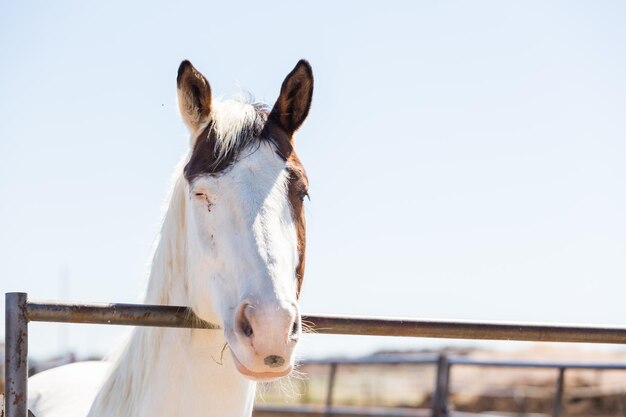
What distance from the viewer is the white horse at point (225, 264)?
2209mm

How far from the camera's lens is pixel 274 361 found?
2141 mm

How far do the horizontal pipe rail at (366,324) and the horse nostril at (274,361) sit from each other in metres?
0.46

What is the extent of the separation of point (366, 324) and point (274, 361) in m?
0.61

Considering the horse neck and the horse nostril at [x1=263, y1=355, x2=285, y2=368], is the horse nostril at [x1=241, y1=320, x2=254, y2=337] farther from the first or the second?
the horse neck

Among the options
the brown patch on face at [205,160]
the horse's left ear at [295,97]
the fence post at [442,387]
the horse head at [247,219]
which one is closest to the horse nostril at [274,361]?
the horse head at [247,219]

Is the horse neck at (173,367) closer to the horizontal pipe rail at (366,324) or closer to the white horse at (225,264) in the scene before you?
the white horse at (225,264)

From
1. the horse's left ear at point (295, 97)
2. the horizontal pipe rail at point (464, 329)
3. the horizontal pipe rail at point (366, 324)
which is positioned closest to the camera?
the horizontal pipe rail at point (366, 324)

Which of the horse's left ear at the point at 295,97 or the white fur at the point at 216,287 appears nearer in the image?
the white fur at the point at 216,287

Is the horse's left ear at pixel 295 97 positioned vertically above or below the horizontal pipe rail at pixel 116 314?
above

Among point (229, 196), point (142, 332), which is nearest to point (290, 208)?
point (229, 196)

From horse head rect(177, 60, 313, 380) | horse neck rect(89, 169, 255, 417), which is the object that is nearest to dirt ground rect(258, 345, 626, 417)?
horse neck rect(89, 169, 255, 417)

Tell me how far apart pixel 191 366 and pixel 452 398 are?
42.0 ft

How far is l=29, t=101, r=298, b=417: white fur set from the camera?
2252mm

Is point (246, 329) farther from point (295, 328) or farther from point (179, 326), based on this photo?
point (179, 326)
